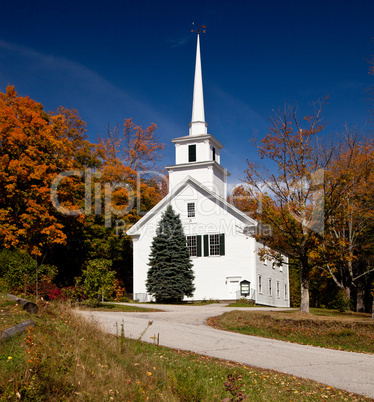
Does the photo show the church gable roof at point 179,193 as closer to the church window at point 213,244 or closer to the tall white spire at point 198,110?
the church window at point 213,244

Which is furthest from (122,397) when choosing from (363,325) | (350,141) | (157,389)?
(350,141)

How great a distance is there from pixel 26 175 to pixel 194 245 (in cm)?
1300

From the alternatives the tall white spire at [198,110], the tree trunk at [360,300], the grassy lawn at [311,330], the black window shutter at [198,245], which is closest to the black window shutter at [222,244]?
the black window shutter at [198,245]

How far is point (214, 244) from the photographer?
32750mm

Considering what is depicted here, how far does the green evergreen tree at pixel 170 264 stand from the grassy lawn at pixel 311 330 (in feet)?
48.2

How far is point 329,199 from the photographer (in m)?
18.7

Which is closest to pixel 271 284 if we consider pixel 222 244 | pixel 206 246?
pixel 222 244

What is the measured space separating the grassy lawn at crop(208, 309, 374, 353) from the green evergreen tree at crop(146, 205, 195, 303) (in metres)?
14.7

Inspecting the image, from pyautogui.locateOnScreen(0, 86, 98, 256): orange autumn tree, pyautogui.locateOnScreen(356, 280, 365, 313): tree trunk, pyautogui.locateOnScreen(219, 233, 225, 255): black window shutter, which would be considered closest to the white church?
pyautogui.locateOnScreen(219, 233, 225, 255): black window shutter

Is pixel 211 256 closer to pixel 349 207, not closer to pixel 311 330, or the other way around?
pixel 349 207

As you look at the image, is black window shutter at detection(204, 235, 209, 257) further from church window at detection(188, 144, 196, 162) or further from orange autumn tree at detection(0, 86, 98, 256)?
orange autumn tree at detection(0, 86, 98, 256)

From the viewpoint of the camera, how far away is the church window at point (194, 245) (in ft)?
108

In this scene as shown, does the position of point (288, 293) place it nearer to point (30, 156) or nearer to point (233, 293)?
point (233, 293)

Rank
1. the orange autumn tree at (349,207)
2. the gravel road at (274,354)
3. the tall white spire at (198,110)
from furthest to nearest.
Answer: the tall white spire at (198,110) → the orange autumn tree at (349,207) → the gravel road at (274,354)
